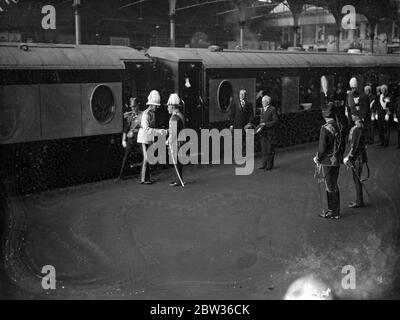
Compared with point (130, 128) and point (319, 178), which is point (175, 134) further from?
point (319, 178)

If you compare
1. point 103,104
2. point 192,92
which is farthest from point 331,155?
point 192,92

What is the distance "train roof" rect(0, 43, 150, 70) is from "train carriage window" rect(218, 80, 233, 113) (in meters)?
2.40

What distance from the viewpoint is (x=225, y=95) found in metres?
12.6

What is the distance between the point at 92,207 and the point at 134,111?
8.80 ft

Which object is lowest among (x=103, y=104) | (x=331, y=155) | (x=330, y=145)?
(x=331, y=155)

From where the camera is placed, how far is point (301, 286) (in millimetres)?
5430

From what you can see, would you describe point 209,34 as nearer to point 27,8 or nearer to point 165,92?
point 27,8

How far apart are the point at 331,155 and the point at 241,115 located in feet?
14.0

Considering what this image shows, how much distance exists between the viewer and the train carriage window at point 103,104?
984 cm

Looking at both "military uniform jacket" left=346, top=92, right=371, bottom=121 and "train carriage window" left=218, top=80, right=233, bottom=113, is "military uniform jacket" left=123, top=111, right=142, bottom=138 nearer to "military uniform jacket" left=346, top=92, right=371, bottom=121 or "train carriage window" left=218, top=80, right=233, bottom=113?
"train carriage window" left=218, top=80, right=233, bottom=113

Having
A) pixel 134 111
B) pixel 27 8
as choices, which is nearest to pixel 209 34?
pixel 27 8

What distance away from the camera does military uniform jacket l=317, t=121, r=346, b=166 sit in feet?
24.3

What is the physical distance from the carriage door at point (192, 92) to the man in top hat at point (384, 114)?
4869 mm

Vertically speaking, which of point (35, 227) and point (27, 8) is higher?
point (27, 8)
